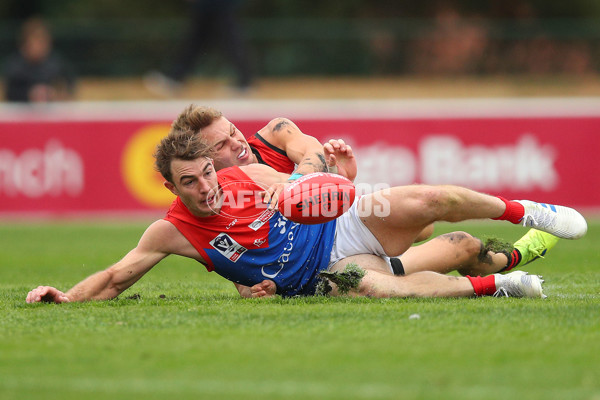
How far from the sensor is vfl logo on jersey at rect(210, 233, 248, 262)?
6410mm

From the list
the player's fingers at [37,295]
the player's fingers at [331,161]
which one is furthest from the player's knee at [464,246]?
the player's fingers at [37,295]

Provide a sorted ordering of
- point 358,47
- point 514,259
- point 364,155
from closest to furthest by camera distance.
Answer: point 514,259 → point 364,155 → point 358,47

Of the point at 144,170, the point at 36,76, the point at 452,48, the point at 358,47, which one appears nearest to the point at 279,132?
the point at 144,170

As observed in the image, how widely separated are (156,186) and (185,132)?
9357 millimetres

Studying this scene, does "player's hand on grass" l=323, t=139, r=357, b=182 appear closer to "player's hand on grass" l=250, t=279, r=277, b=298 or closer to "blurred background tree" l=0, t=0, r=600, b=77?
"player's hand on grass" l=250, t=279, r=277, b=298

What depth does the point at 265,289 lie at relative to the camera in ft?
21.4

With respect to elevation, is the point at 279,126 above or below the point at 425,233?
above

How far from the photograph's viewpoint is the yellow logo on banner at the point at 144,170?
51.5 feet

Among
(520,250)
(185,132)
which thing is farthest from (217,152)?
(520,250)

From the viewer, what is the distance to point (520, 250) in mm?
7328

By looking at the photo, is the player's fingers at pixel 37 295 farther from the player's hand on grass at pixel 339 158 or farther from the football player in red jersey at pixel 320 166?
the player's hand on grass at pixel 339 158

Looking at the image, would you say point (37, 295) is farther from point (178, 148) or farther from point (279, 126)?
point (279, 126)

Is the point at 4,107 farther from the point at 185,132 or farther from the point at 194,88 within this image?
the point at 185,132

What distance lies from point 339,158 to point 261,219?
69 cm
